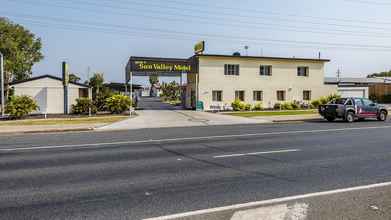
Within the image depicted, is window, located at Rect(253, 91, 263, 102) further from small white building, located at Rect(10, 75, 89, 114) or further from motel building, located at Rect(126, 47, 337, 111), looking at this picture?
small white building, located at Rect(10, 75, 89, 114)

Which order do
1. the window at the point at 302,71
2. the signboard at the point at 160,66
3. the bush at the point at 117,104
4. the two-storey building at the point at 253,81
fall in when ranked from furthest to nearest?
the window at the point at 302,71 < the two-storey building at the point at 253,81 < the signboard at the point at 160,66 < the bush at the point at 117,104

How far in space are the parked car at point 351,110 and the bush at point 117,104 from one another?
52.7 feet

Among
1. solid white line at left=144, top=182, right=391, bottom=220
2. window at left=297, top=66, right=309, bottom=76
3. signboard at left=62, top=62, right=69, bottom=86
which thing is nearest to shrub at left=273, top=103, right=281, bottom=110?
window at left=297, top=66, right=309, bottom=76

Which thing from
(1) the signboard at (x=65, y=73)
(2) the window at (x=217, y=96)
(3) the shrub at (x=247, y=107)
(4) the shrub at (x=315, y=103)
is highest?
(1) the signboard at (x=65, y=73)

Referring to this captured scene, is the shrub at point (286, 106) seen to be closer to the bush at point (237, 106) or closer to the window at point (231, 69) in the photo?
the bush at point (237, 106)

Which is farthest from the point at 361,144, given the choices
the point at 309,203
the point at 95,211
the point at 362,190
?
the point at 95,211

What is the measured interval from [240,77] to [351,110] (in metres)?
16.3

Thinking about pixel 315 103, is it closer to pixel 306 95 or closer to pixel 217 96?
pixel 306 95

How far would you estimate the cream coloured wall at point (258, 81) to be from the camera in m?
36.2

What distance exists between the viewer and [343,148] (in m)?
10.9

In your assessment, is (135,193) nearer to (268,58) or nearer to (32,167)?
(32,167)

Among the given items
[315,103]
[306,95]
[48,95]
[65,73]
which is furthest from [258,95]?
[48,95]

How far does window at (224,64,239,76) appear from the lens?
37.2 meters

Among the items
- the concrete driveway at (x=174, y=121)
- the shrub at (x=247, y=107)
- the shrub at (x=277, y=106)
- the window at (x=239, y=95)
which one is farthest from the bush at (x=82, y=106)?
the shrub at (x=277, y=106)
